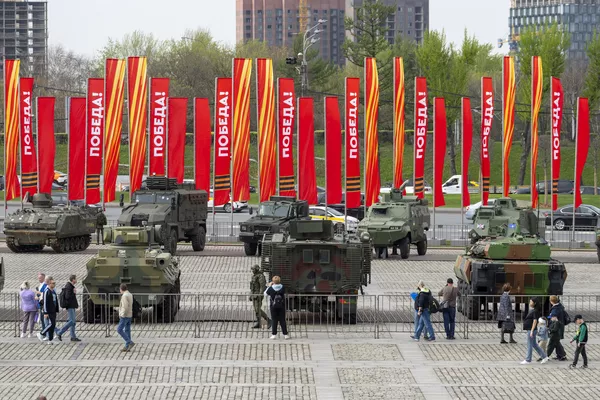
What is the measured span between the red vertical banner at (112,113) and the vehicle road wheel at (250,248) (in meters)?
5.75

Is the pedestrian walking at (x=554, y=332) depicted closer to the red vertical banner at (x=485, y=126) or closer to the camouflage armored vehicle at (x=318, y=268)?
the camouflage armored vehicle at (x=318, y=268)

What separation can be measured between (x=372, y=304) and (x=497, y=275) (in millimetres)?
3568

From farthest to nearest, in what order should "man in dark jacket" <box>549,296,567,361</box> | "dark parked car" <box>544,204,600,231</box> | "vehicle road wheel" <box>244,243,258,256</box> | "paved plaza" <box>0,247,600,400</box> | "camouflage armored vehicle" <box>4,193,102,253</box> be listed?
"dark parked car" <box>544,204,600,231</box> < "camouflage armored vehicle" <box>4,193,102,253</box> < "vehicle road wheel" <box>244,243,258,256</box> < "man in dark jacket" <box>549,296,567,361</box> < "paved plaza" <box>0,247,600,400</box>

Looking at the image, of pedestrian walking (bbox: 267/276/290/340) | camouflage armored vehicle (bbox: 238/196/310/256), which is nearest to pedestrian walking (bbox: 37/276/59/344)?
pedestrian walking (bbox: 267/276/290/340)

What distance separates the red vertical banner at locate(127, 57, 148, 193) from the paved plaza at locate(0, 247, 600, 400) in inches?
746

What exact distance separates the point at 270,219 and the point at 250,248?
1177 mm

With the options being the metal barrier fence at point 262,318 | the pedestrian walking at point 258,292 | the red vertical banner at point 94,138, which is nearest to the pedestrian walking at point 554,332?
the metal barrier fence at point 262,318

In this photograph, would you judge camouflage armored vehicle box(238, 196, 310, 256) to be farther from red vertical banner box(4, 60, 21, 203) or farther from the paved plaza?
the paved plaza

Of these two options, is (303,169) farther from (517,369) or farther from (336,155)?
(517,369)

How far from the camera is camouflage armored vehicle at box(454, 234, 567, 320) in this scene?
28641 mm

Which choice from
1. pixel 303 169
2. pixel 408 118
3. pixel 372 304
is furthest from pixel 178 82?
pixel 372 304

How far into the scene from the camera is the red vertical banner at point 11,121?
152 ft

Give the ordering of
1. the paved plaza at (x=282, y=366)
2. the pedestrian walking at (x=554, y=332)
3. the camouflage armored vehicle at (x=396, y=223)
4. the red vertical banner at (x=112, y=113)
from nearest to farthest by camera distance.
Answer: the paved plaza at (x=282, y=366), the pedestrian walking at (x=554, y=332), the camouflage armored vehicle at (x=396, y=223), the red vertical banner at (x=112, y=113)

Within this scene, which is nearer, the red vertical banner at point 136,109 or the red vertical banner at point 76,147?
the red vertical banner at point 136,109
